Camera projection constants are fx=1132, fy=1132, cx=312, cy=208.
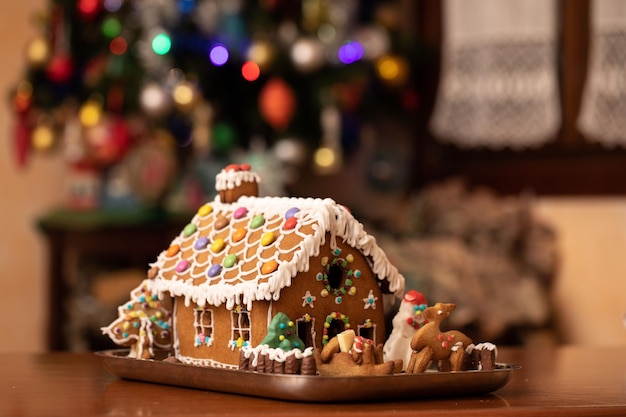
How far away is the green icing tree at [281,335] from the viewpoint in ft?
3.49

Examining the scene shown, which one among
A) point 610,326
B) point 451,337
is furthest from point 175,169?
point 451,337

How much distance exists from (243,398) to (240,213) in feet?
0.75

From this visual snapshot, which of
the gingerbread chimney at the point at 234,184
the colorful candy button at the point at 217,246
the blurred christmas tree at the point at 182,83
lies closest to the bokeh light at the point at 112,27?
the blurred christmas tree at the point at 182,83

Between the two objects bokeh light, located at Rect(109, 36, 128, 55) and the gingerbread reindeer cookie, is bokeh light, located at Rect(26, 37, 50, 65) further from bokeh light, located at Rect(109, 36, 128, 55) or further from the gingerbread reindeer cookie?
the gingerbread reindeer cookie

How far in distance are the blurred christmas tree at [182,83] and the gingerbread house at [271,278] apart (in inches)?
79.2

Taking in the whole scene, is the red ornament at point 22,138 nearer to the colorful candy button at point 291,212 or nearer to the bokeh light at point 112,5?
the bokeh light at point 112,5

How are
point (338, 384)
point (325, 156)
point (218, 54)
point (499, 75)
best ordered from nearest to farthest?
point (338, 384)
point (218, 54)
point (325, 156)
point (499, 75)

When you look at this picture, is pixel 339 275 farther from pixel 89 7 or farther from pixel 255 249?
pixel 89 7

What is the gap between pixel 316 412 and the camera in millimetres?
982

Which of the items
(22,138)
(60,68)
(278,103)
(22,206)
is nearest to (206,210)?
(278,103)

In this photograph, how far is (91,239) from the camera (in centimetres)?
349

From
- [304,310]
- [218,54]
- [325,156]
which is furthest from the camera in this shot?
[325,156]

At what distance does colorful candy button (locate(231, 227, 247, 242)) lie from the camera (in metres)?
1.19

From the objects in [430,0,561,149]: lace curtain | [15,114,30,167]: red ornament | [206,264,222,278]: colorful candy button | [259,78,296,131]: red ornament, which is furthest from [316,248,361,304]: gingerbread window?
[430,0,561,149]: lace curtain
